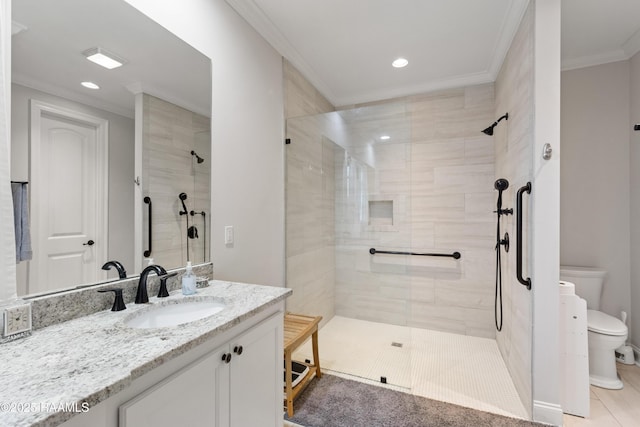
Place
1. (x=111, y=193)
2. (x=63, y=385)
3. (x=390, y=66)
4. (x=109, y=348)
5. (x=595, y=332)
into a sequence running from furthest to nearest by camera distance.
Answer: (x=390, y=66), (x=595, y=332), (x=111, y=193), (x=109, y=348), (x=63, y=385)

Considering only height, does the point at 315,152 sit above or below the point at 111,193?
above

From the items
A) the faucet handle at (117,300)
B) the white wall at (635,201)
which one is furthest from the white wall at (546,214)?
the faucet handle at (117,300)

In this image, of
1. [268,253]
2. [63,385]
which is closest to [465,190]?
[268,253]

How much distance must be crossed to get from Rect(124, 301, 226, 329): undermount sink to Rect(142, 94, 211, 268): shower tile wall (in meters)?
0.25

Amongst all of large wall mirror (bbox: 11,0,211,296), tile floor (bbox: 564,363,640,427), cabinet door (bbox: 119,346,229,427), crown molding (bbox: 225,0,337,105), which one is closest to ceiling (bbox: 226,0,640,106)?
crown molding (bbox: 225,0,337,105)

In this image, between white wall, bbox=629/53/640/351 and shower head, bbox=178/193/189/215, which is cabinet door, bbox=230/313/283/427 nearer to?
shower head, bbox=178/193/189/215

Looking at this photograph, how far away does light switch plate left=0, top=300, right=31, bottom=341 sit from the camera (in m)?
0.84

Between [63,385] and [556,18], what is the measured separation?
2.60 metres

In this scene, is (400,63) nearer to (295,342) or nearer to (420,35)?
(420,35)

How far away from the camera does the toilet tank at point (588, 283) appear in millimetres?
2408

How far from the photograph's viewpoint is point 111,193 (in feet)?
4.03

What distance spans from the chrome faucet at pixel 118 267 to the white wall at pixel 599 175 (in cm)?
333

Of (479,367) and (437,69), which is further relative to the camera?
(437,69)

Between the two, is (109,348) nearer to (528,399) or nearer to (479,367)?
(528,399)
